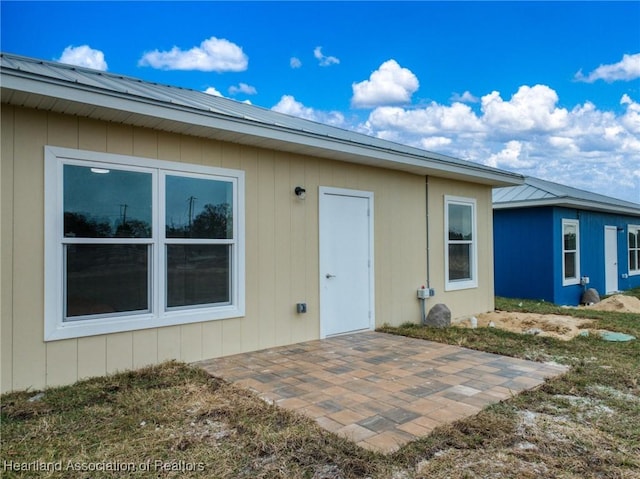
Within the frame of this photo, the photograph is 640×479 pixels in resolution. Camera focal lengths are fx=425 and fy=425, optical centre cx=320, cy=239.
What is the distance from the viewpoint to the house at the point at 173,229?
11.6 ft

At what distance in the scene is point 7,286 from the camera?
345cm

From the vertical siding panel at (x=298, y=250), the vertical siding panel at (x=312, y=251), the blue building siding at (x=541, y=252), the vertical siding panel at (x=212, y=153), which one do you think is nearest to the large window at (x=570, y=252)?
the blue building siding at (x=541, y=252)

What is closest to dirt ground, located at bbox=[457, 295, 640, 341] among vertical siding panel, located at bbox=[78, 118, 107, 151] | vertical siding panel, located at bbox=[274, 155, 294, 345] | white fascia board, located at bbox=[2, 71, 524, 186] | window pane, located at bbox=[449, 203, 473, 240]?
window pane, located at bbox=[449, 203, 473, 240]

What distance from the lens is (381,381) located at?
150 inches

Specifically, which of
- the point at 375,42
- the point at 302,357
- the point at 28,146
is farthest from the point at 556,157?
the point at 28,146

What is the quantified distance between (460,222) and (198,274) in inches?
198

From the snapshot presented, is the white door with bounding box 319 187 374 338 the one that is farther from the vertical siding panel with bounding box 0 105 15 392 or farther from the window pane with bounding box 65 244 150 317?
the vertical siding panel with bounding box 0 105 15 392

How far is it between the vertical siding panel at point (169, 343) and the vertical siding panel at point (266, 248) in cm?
100

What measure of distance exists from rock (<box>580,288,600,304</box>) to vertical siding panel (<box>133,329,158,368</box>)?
10.8m

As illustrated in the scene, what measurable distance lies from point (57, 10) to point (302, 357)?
5.70 m

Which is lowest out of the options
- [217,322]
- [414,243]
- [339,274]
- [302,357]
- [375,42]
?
[302,357]

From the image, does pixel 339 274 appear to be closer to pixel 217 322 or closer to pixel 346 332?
pixel 346 332

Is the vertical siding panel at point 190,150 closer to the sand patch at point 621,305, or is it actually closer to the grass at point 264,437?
the grass at point 264,437

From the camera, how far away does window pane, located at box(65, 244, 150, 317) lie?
12.4 feet
